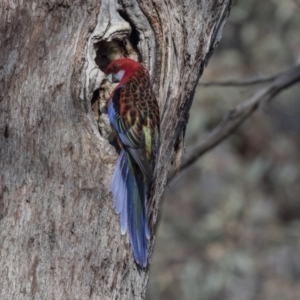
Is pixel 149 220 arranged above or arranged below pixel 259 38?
below

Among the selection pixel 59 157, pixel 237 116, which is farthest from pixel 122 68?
pixel 237 116

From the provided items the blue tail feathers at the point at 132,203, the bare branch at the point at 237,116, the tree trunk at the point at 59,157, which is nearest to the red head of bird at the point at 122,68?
the tree trunk at the point at 59,157

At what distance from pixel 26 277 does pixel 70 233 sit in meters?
0.23

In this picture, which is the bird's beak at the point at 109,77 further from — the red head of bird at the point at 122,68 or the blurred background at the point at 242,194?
the blurred background at the point at 242,194

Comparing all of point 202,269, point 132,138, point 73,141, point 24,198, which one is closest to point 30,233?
point 24,198

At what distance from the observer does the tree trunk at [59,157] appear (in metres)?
2.80

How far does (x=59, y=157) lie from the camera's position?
9.48 feet

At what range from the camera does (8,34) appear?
114 inches

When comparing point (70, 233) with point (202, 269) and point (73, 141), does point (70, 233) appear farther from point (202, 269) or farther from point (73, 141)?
point (202, 269)

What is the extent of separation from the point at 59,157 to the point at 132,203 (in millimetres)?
364

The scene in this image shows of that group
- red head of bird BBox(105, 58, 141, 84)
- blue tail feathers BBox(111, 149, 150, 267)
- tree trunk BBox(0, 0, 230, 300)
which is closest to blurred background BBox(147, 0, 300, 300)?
red head of bird BBox(105, 58, 141, 84)

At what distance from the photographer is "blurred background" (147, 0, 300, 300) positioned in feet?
29.6

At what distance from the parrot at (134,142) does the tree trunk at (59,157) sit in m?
0.05

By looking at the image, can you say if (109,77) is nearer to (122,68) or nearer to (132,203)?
(122,68)
